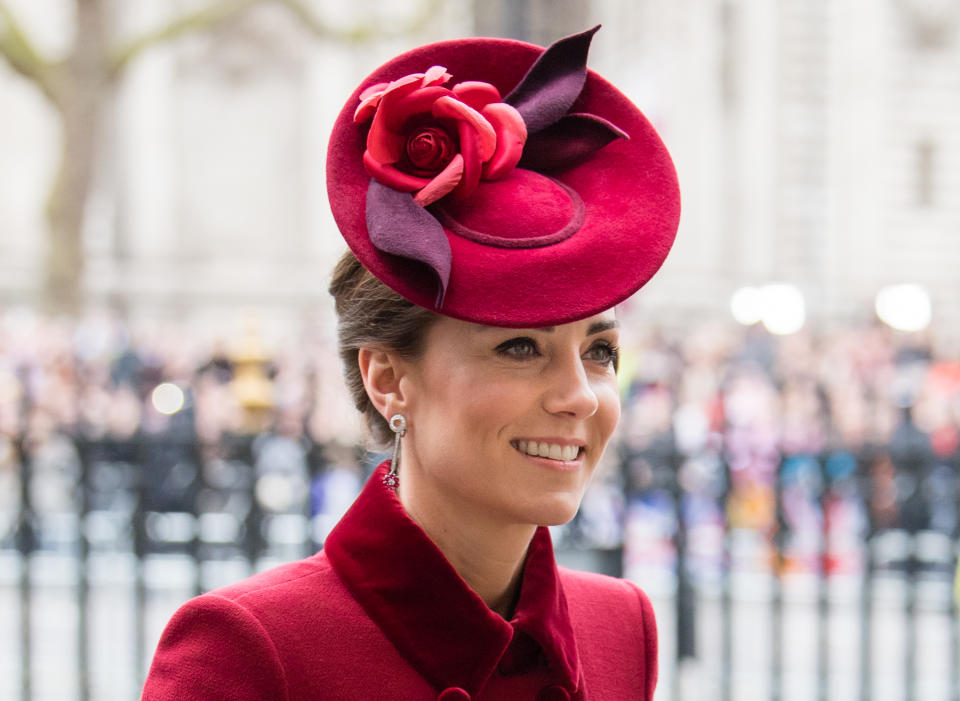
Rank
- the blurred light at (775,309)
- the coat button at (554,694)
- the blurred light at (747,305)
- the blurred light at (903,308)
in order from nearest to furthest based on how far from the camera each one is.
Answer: the coat button at (554,694), the blurred light at (903,308), the blurred light at (775,309), the blurred light at (747,305)

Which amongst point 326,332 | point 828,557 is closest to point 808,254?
point 326,332

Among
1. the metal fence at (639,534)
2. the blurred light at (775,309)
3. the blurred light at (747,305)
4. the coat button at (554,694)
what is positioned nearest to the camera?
the coat button at (554,694)

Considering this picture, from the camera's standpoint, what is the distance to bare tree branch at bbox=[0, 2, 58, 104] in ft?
40.1

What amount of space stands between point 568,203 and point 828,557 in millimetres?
4650

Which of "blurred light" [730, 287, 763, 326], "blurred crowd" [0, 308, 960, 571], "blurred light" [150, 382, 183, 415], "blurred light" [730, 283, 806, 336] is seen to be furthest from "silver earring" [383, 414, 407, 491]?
"blurred light" [730, 287, 763, 326]

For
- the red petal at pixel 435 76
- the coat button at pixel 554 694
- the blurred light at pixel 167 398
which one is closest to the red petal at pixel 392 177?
the red petal at pixel 435 76

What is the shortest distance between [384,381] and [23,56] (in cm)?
A: 1225

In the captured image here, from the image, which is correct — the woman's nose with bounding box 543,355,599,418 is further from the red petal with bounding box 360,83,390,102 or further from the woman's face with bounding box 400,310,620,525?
the red petal with bounding box 360,83,390,102

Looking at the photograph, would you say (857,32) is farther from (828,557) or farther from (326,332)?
(828,557)

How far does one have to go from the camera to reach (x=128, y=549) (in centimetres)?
630

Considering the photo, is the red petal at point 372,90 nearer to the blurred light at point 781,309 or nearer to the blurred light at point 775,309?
the blurred light at point 775,309

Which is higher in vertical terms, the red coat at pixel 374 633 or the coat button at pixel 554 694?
the red coat at pixel 374 633

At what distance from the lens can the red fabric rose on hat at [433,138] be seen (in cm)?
143

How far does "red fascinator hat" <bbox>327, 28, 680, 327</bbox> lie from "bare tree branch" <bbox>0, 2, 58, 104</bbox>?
1179cm
